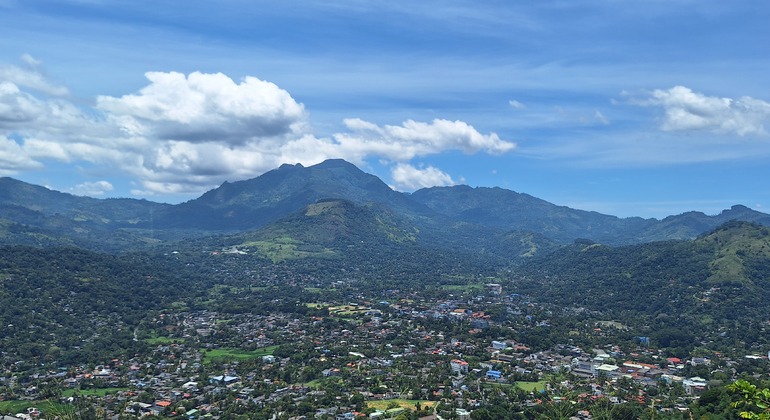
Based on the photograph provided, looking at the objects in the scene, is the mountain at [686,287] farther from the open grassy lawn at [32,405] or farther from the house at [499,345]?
the open grassy lawn at [32,405]

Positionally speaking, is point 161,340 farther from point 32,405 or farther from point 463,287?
point 463,287

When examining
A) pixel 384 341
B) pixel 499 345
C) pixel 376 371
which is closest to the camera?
pixel 376 371

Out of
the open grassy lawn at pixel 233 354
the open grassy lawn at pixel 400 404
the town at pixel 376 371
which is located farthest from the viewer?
the open grassy lawn at pixel 233 354

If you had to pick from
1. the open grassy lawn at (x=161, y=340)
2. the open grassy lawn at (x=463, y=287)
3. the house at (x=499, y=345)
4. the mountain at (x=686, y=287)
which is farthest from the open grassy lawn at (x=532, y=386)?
the open grassy lawn at (x=463, y=287)

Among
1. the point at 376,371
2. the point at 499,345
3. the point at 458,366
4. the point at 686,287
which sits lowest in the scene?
the point at 376,371

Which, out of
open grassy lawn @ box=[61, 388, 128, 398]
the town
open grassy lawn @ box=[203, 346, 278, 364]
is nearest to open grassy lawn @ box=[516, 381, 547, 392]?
the town

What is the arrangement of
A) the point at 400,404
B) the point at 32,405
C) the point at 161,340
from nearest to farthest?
the point at 400,404, the point at 32,405, the point at 161,340

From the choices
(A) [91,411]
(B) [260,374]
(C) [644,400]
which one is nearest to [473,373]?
(C) [644,400]

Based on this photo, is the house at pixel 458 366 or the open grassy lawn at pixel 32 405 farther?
the house at pixel 458 366

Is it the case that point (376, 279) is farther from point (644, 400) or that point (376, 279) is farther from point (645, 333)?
point (644, 400)

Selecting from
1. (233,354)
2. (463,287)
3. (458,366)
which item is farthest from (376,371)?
(463,287)
